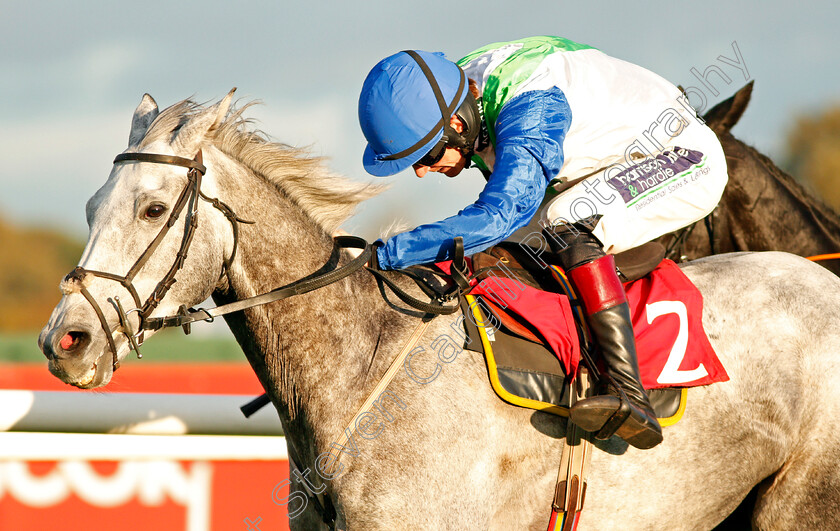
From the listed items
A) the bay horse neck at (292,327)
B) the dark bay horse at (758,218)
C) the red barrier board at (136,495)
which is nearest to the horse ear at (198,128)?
the bay horse neck at (292,327)

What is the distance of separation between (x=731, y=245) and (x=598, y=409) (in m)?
2.43

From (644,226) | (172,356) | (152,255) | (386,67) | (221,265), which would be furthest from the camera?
(172,356)

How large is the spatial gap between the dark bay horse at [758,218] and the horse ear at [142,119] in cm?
292

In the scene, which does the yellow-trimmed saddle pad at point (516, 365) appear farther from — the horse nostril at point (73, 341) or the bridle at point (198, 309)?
the horse nostril at point (73, 341)

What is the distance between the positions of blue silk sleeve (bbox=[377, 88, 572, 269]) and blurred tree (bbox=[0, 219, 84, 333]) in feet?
104

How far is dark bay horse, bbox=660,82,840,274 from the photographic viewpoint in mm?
4637

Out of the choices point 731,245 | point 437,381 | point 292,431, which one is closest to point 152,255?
point 292,431

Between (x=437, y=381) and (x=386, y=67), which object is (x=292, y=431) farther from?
(x=386, y=67)

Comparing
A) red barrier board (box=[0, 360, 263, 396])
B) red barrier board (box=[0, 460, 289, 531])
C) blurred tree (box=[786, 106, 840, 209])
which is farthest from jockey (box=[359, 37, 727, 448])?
blurred tree (box=[786, 106, 840, 209])

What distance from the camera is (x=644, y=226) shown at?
3.15m

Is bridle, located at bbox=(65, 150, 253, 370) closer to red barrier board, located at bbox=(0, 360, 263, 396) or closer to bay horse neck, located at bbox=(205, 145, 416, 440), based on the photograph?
bay horse neck, located at bbox=(205, 145, 416, 440)

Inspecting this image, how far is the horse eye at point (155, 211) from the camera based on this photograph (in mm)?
2582

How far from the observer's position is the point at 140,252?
8.36 ft

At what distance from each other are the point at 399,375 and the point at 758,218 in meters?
2.80
